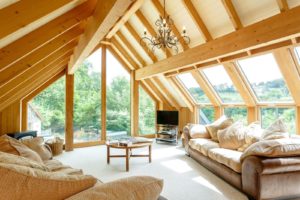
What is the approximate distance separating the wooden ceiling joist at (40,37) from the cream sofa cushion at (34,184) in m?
1.39

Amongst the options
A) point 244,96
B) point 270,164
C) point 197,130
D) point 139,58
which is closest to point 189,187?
point 270,164

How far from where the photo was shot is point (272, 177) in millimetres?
2680

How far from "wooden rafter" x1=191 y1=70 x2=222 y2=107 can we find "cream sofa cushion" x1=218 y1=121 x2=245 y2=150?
175 centimetres

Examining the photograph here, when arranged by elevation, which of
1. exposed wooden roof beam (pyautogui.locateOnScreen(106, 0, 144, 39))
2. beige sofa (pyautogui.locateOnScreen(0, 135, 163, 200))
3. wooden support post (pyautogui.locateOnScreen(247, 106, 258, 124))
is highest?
exposed wooden roof beam (pyautogui.locateOnScreen(106, 0, 144, 39))

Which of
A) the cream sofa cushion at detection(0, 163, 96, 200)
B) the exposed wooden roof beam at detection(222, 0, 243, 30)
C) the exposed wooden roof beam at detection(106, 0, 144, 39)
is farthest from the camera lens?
the exposed wooden roof beam at detection(106, 0, 144, 39)

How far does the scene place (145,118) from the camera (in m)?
7.88

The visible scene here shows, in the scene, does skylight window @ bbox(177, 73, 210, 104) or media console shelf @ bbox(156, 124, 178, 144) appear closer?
skylight window @ bbox(177, 73, 210, 104)

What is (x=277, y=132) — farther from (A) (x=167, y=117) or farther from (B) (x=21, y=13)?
(A) (x=167, y=117)

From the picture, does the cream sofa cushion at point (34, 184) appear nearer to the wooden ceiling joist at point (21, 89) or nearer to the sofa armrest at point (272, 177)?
the sofa armrest at point (272, 177)

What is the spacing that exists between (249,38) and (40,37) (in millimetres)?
2878

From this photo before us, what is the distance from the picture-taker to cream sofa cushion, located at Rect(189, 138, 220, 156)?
4191mm

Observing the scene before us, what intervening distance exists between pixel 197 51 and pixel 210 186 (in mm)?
2533

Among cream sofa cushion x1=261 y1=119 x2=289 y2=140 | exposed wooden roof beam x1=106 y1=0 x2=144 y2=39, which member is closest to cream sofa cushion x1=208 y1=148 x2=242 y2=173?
cream sofa cushion x1=261 y1=119 x2=289 y2=140

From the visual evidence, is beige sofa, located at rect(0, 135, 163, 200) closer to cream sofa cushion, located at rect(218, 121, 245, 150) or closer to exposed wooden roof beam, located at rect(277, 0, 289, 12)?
exposed wooden roof beam, located at rect(277, 0, 289, 12)
